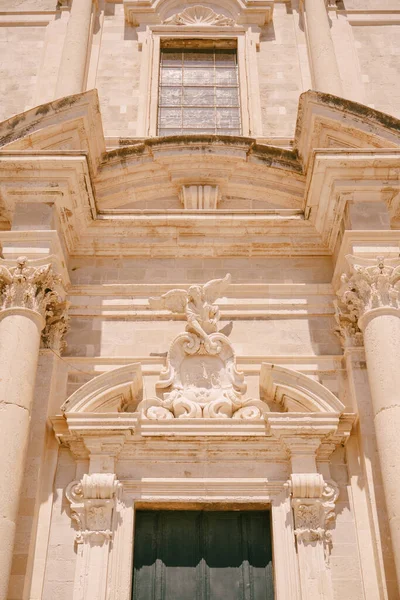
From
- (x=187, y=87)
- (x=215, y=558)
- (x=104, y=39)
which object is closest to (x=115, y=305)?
(x=215, y=558)

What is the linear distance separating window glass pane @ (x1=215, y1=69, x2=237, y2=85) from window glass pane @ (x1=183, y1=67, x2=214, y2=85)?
10 centimetres

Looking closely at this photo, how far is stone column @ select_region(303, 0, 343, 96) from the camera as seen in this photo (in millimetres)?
11406

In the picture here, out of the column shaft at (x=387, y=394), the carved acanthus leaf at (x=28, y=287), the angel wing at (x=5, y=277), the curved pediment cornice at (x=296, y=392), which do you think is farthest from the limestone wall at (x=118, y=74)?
the column shaft at (x=387, y=394)

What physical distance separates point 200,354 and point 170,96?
5.45 metres

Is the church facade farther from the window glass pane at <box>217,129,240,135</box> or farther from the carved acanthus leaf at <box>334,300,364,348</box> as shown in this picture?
the window glass pane at <box>217,129,240,135</box>

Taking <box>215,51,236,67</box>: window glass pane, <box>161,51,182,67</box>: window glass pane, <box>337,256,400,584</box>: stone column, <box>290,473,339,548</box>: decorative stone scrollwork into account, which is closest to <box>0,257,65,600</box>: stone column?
<box>290,473,339,548</box>: decorative stone scrollwork

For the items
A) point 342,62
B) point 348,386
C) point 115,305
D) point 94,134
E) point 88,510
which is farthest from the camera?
point 342,62

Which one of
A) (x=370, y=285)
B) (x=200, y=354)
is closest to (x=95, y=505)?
(x=200, y=354)

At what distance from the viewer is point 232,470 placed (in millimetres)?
7773

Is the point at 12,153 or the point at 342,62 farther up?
the point at 342,62

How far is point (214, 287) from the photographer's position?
28.9 ft

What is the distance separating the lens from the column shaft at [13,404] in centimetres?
657

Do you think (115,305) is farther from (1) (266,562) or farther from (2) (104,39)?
(2) (104,39)

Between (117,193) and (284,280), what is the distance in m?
2.60
